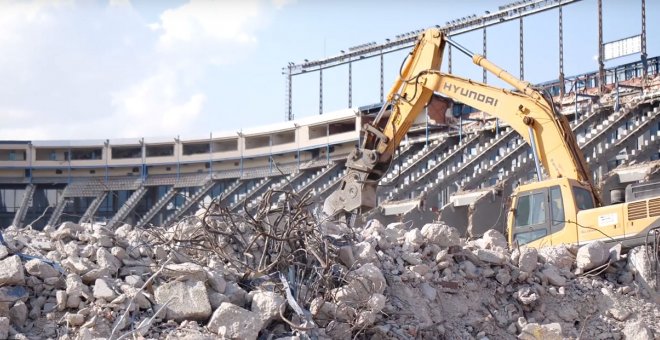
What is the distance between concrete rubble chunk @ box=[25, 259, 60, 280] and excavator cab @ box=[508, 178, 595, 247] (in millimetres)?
8013

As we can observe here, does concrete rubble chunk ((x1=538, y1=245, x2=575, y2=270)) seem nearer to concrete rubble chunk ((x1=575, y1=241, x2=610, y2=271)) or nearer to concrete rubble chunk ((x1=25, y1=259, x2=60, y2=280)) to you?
concrete rubble chunk ((x1=575, y1=241, x2=610, y2=271))

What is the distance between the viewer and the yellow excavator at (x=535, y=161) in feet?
42.0

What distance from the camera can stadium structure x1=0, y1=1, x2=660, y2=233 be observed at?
31.9 meters

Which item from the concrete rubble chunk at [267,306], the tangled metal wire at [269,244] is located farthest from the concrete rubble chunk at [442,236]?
the concrete rubble chunk at [267,306]

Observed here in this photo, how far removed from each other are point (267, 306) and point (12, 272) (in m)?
2.01

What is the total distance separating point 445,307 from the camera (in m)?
9.40

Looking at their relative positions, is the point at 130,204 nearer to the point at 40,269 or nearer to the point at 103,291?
the point at 40,269

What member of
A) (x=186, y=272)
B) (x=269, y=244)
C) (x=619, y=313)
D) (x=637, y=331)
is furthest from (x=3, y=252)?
(x=619, y=313)

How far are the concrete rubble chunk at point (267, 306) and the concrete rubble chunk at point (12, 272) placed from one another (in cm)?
184

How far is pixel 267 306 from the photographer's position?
7484 mm

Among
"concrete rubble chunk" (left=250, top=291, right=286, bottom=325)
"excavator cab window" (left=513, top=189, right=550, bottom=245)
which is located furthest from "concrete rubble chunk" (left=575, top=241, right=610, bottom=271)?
"concrete rubble chunk" (left=250, top=291, right=286, bottom=325)

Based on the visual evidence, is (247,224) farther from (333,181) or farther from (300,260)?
(333,181)

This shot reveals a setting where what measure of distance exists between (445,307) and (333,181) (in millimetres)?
35813

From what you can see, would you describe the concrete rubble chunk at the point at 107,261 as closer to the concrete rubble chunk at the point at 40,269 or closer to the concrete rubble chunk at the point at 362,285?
the concrete rubble chunk at the point at 40,269
